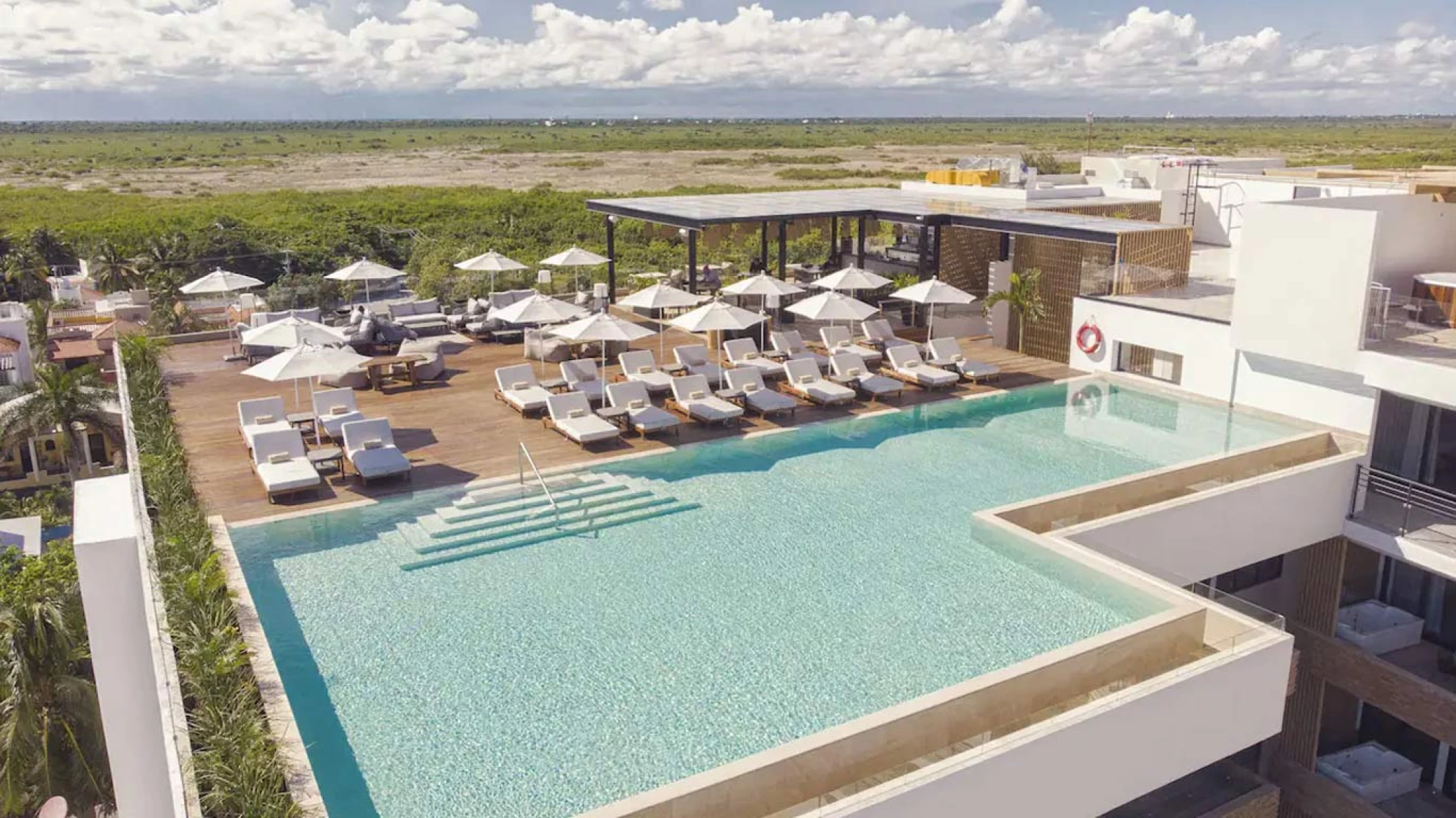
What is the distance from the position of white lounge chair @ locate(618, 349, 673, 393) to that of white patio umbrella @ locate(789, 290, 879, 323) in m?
2.87

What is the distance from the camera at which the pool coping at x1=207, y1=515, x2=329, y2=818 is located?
24.3ft

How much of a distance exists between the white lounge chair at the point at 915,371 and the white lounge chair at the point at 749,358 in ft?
7.01

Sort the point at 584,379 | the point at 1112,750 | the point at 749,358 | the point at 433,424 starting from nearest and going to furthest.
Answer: the point at 1112,750, the point at 433,424, the point at 584,379, the point at 749,358

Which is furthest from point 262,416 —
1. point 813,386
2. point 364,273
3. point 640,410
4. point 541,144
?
point 541,144

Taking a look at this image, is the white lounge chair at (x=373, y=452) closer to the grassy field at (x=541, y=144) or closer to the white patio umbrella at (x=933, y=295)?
the white patio umbrella at (x=933, y=295)

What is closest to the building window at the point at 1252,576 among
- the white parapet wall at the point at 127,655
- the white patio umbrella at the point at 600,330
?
the white patio umbrella at the point at 600,330

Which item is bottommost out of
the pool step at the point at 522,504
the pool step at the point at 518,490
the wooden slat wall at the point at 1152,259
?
the pool step at the point at 522,504

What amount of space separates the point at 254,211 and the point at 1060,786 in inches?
2794

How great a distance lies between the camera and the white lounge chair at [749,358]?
1906 centimetres

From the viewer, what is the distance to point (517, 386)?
696 inches

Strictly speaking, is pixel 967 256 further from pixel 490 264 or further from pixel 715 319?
pixel 490 264

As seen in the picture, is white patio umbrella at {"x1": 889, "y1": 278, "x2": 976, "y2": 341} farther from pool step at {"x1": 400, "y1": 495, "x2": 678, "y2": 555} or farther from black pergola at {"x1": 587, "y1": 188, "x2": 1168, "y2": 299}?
pool step at {"x1": 400, "y1": 495, "x2": 678, "y2": 555}

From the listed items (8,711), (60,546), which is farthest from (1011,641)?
(60,546)

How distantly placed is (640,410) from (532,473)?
8.95ft
